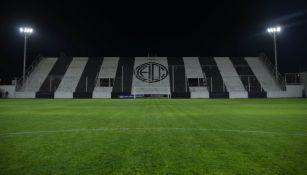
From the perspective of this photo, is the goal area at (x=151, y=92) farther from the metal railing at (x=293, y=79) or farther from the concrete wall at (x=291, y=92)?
the metal railing at (x=293, y=79)

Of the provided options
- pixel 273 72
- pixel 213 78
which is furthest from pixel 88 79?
pixel 273 72

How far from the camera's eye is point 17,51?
46.1 meters

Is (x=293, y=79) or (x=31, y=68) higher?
(x=31, y=68)

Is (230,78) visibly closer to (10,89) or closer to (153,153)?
(10,89)

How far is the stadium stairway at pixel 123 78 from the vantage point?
4134 cm

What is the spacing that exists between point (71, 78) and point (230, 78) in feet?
108

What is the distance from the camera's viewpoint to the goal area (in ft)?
137

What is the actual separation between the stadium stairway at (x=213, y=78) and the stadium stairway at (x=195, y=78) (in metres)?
0.95

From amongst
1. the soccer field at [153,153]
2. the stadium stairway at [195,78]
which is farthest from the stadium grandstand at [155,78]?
the soccer field at [153,153]

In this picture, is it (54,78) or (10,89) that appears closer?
(10,89)

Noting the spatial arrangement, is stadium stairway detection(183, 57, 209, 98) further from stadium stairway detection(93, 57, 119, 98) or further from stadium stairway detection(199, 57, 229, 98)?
stadium stairway detection(93, 57, 119, 98)

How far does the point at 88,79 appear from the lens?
46.3m

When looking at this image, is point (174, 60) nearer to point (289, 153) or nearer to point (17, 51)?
point (17, 51)

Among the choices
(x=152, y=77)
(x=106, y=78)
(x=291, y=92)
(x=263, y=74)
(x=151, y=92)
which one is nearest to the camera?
(x=291, y=92)
